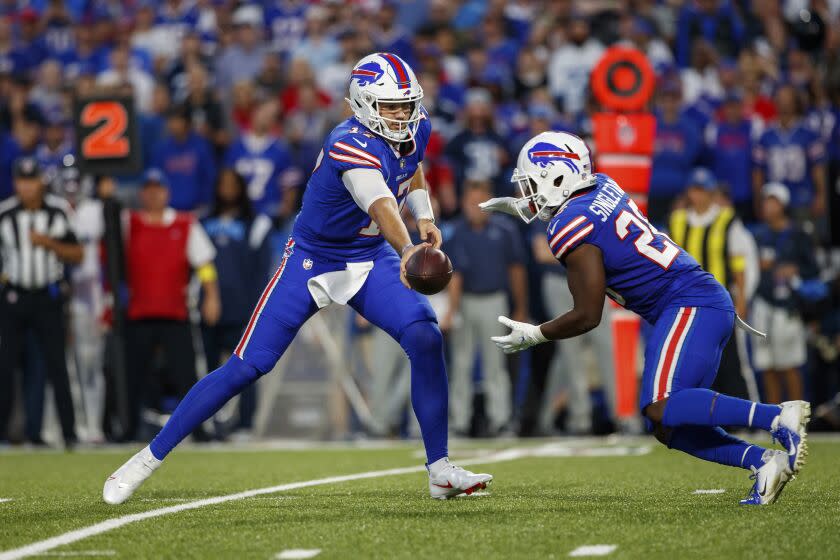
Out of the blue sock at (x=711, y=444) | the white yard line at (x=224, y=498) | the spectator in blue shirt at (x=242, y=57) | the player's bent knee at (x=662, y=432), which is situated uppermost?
the spectator in blue shirt at (x=242, y=57)

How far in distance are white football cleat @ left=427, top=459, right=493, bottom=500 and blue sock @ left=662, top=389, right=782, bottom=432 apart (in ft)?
2.59

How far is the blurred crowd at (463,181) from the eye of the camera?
33.6 feet

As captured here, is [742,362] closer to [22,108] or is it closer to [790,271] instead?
[790,271]

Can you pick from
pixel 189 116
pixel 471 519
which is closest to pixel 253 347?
pixel 471 519

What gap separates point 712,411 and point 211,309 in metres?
6.00

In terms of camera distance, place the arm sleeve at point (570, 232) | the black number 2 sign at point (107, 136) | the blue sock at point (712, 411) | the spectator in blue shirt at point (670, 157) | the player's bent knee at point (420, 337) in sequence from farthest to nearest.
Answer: the spectator in blue shirt at point (670, 157), the black number 2 sign at point (107, 136), the player's bent knee at point (420, 337), the arm sleeve at point (570, 232), the blue sock at point (712, 411)

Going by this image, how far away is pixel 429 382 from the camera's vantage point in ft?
17.7

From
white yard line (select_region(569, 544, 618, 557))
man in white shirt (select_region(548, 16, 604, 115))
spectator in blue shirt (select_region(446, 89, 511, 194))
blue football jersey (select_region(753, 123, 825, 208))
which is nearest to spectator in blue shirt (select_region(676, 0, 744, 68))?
man in white shirt (select_region(548, 16, 604, 115))

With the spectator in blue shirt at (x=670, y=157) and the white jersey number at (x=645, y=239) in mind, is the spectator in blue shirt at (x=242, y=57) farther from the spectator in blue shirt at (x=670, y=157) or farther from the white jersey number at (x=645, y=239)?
the white jersey number at (x=645, y=239)

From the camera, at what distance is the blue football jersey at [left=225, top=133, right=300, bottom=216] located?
1172cm

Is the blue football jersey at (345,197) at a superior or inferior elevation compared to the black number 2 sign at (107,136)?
inferior

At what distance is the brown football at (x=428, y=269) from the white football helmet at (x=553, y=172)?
517 mm

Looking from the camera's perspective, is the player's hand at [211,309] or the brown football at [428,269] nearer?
the brown football at [428,269]

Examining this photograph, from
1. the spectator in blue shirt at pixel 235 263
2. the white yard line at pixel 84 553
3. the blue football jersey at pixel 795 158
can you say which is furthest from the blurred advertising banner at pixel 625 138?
the white yard line at pixel 84 553
